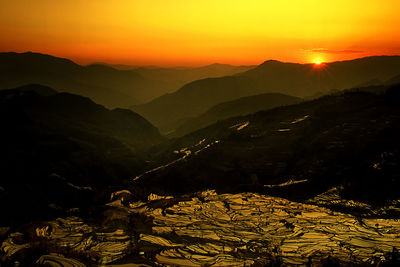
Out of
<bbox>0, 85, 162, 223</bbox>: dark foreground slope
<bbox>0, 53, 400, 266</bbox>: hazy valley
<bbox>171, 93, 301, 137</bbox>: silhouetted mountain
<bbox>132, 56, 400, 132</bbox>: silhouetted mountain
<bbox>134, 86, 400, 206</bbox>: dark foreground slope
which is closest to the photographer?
<bbox>0, 53, 400, 266</bbox>: hazy valley

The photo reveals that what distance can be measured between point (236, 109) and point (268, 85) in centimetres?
9123

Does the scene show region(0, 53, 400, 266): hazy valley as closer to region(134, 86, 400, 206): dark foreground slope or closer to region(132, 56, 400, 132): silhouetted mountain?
region(134, 86, 400, 206): dark foreground slope

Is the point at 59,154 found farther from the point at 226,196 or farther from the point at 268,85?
the point at 268,85

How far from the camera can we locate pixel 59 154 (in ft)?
108

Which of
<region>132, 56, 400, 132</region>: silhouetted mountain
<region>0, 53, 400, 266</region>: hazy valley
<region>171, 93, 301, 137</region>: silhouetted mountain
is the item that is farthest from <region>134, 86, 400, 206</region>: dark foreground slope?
<region>132, 56, 400, 132</region>: silhouetted mountain

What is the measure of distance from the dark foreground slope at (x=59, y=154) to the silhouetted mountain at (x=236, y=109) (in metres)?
16.4

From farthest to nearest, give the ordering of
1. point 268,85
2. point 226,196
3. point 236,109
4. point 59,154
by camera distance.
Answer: point 268,85
point 236,109
point 59,154
point 226,196

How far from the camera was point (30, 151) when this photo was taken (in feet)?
100

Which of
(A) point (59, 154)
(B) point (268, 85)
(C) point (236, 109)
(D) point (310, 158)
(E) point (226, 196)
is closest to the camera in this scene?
(E) point (226, 196)

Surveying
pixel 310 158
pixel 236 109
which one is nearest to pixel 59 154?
pixel 310 158

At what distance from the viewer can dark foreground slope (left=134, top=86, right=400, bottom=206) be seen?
19688 millimetres

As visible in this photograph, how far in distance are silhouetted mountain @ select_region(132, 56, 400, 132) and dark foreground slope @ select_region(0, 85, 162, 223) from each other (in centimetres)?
5371

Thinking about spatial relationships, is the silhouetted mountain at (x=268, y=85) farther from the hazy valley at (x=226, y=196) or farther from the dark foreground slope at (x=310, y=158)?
the dark foreground slope at (x=310, y=158)

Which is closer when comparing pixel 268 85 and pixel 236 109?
pixel 236 109
